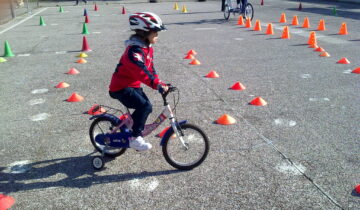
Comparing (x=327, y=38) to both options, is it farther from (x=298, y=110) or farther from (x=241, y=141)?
(x=241, y=141)

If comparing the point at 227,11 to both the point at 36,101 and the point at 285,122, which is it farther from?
the point at 285,122

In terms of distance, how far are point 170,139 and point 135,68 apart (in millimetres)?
875

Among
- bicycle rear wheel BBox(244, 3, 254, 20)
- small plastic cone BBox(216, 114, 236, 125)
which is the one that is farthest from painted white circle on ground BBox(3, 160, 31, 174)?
bicycle rear wheel BBox(244, 3, 254, 20)

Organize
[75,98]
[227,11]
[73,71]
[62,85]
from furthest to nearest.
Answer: [227,11]
[73,71]
[62,85]
[75,98]

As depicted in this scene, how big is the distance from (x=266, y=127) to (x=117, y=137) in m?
2.16

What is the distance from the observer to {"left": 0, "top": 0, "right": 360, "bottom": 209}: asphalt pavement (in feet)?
12.1

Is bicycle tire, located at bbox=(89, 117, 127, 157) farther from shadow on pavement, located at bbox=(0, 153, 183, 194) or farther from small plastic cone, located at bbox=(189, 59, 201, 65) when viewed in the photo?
small plastic cone, located at bbox=(189, 59, 201, 65)

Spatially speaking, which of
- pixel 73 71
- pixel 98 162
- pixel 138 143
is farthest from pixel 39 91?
pixel 138 143

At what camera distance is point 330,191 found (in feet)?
12.0

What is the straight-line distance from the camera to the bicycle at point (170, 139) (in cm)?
409

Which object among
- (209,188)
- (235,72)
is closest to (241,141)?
(209,188)

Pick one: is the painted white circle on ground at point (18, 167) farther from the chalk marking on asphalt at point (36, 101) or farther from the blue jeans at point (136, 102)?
the chalk marking on asphalt at point (36, 101)

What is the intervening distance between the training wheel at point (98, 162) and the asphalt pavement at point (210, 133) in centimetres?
8

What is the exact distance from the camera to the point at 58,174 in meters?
4.15
